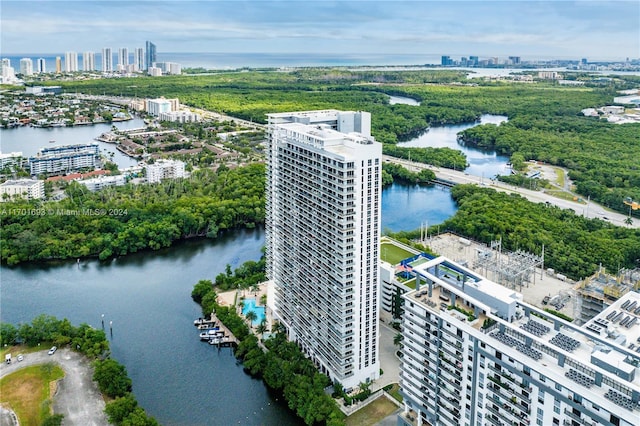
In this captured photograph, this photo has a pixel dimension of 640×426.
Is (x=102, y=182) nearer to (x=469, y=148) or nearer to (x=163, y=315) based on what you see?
(x=163, y=315)

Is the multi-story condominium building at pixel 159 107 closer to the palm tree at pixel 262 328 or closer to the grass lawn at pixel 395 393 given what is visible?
the palm tree at pixel 262 328

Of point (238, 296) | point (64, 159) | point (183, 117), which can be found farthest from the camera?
point (183, 117)

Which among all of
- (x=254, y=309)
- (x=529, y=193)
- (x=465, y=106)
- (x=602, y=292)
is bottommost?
(x=254, y=309)

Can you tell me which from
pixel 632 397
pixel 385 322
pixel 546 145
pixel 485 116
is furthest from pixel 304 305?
pixel 485 116

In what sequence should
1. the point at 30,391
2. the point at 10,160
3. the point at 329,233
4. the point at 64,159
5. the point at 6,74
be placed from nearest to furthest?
1. the point at 329,233
2. the point at 30,391
3. the point at 64,159
4. the point at 10,160
5. the point at 6,74

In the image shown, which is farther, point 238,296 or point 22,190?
point 22,190

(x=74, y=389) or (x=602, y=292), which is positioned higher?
(x=602, y=292)

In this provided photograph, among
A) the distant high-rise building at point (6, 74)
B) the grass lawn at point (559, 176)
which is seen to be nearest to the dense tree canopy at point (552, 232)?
the grass lawn at point (559, 176)

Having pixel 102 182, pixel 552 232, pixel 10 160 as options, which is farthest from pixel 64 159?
pixel 552 232
